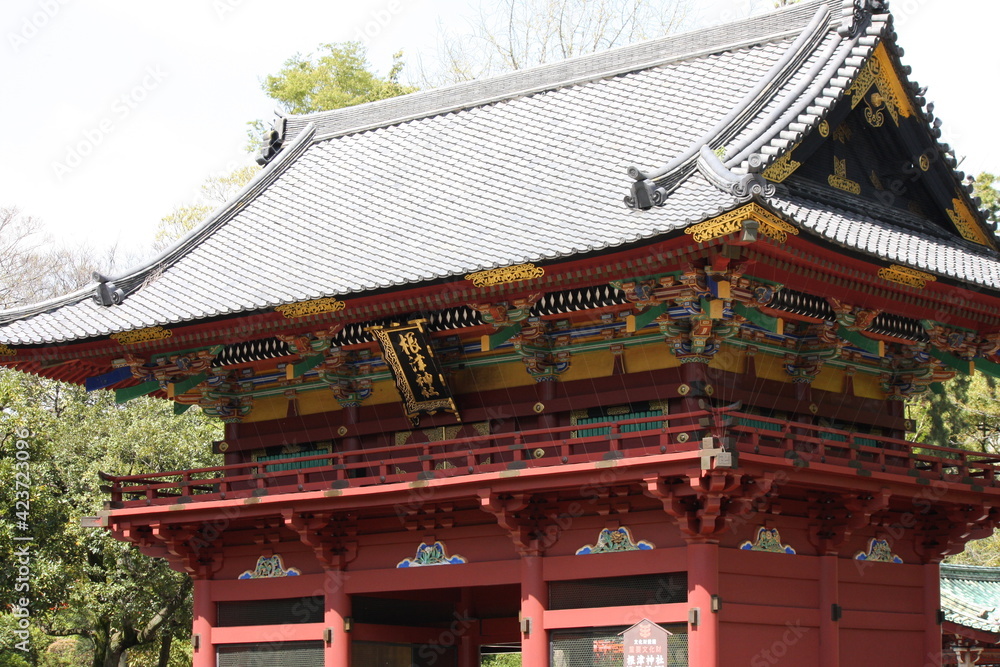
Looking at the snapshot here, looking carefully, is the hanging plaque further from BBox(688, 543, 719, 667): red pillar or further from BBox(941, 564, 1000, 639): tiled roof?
BBox(941, 564, 1000, 639): tiled roof

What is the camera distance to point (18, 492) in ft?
68.8

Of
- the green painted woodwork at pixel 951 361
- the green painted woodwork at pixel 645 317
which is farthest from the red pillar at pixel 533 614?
the green painted woodwork at pixel 951 361

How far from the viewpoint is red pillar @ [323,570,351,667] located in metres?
16.1

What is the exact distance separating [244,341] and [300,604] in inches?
144

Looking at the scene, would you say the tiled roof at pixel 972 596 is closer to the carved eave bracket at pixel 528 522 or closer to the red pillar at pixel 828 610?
the red pillar at pixel 828 610

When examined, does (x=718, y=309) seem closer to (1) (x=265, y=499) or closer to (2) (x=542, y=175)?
(2) (x=542, y=175)

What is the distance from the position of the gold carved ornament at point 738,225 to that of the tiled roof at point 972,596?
34.5ft

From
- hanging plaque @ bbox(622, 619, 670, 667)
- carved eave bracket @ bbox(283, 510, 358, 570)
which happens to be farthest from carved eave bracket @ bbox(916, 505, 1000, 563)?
carved eave bracket @ bbox(283, 510, 358, 570)

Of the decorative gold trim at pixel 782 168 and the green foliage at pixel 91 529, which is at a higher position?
the decorative gold trim at pixel 782 168

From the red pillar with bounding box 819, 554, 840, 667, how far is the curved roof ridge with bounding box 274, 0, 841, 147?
307 inches

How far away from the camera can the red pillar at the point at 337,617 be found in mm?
16094

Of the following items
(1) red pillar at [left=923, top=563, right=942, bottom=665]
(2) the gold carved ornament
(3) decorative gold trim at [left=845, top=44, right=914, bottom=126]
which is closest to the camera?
(2) the gold carved ornament

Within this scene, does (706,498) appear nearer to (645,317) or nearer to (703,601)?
(703,601)

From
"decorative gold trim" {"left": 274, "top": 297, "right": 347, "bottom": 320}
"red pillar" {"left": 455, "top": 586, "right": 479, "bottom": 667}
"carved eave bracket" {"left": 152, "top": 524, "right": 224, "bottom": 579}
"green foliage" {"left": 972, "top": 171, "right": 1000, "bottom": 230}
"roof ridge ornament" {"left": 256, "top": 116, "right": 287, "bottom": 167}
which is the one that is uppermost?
"green foliage" {"left": 972, "top": 171, "right": 1000, "bottom": 230}
